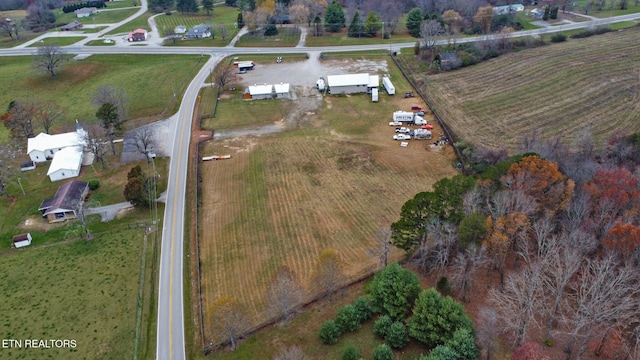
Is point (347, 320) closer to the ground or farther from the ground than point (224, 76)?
closer to the ground

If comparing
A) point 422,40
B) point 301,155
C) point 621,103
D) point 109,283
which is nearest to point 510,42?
point 422,40

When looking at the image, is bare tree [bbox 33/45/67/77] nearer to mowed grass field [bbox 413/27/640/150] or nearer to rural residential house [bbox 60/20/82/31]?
rural residential house [bbox 60/20/82/31]

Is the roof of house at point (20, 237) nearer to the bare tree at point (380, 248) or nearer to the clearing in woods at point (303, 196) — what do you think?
the clearing in woods at point (303, 196)

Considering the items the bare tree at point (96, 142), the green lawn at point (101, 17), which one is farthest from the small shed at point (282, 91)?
the green lawn at point (101, 17)

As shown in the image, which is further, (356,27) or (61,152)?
(356,27)

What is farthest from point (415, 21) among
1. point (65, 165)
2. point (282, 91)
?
point (65, 165)

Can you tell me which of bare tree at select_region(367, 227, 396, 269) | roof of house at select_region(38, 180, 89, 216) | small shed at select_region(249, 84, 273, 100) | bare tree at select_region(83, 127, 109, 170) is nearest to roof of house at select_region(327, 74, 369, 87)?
small shed at select_region(249, 84, 273, 100)

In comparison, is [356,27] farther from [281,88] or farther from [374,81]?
[281,88]
